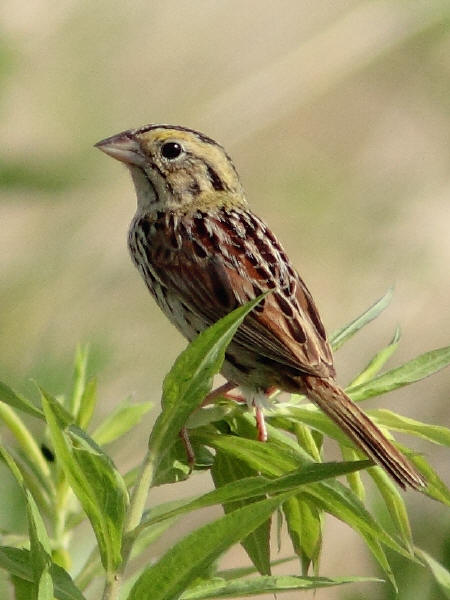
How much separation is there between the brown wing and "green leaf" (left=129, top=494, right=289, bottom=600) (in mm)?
853

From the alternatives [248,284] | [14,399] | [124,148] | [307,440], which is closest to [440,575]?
[307,440]

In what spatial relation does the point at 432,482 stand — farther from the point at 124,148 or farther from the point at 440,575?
the point at 124,148

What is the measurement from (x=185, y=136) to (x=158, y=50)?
320cm

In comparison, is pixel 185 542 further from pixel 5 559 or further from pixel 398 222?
pixel 398 222

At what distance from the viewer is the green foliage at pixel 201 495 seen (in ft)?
2.56

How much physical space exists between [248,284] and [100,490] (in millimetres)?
1026

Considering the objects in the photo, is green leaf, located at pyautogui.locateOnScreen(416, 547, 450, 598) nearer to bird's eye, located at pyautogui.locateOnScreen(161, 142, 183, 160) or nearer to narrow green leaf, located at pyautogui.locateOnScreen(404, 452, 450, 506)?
narrow green leaf, located at pyautogui.locateOnScreen(404, 452, 450, 506)

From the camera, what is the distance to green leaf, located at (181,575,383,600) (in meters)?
0.81

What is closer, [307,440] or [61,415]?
[61,415]

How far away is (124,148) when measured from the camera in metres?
2.10

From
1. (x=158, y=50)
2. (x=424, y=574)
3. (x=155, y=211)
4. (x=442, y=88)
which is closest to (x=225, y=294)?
(x=155, y=211)

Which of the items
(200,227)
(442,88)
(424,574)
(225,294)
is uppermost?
(442,88)

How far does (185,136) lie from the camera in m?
2.19

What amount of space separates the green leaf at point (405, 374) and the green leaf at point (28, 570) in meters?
0.41
